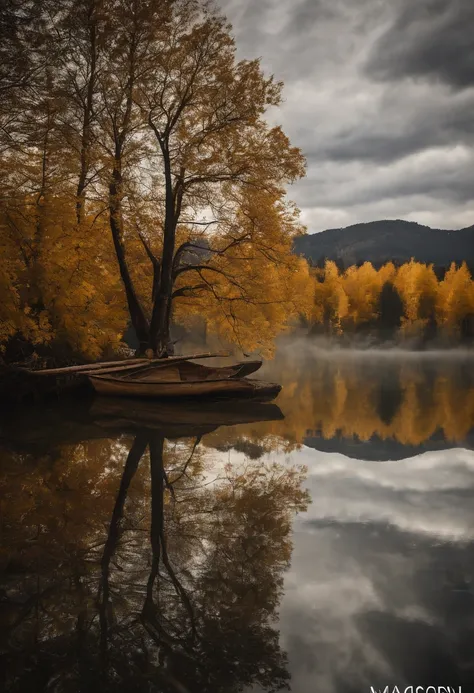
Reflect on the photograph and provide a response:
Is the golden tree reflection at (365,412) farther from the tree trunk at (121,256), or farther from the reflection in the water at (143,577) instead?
the tree trunk at (121,256)

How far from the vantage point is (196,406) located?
48.2 ft

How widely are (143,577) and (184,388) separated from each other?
35.1 ft

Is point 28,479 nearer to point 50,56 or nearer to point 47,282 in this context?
point 47,282

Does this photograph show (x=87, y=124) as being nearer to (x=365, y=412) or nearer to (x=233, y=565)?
(x=365, y=412)

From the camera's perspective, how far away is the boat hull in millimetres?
14023

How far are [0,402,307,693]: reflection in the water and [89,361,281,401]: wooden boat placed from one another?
669 centimetres

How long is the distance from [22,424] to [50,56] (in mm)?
8622

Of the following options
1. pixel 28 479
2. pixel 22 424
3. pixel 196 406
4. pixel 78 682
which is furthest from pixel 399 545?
pixel 196 406

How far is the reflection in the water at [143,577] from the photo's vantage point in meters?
2.95

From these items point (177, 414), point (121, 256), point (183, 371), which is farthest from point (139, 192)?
point (177, 414)

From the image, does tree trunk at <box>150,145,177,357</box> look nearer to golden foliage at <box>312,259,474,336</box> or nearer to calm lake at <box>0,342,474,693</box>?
calm lake at <box>0,342,474,693</box>

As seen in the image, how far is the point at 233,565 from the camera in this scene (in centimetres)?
427

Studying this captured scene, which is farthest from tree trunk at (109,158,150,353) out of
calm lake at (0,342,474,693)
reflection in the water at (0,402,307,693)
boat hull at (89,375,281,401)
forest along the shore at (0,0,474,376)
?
reflection in the water at (0,402,307,693)

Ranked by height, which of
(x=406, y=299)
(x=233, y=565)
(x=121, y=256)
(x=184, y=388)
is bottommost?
(x=184, y=388)
